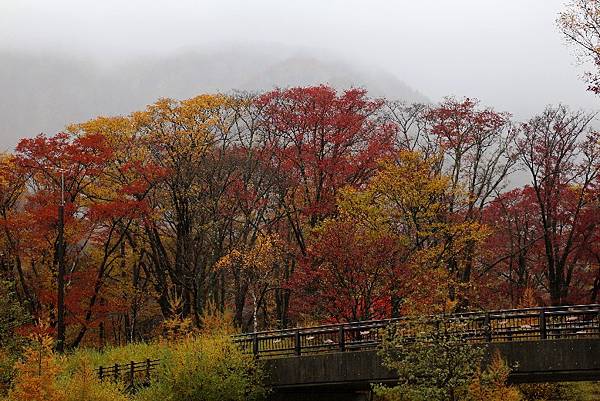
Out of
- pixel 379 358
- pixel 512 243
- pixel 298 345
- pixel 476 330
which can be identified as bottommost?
pixel 379 358

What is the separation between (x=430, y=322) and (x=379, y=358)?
12.5 ft

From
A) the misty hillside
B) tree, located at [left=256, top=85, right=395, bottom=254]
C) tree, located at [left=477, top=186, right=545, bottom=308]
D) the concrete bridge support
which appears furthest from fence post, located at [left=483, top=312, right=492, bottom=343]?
the misty hillside

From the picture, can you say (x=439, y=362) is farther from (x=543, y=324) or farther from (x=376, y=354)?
(x=376, y=354)

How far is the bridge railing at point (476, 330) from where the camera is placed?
19.8 metres

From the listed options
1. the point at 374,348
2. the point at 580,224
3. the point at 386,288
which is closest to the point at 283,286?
the point at 386,288

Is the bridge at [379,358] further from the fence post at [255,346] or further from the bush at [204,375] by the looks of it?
the bush at [204,375]

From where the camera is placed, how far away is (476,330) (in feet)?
66.0

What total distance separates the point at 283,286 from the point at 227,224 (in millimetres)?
6250

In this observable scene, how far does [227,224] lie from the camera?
3806cm

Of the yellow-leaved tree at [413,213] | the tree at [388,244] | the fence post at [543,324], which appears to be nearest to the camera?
the fence post at [543,324]

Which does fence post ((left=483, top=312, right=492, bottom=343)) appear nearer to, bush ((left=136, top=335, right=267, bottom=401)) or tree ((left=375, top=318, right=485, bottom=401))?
tree ((left=375, top=318, right=485, bottom=401))

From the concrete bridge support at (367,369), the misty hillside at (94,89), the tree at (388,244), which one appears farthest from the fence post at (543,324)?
the misty hillside at (94,89)

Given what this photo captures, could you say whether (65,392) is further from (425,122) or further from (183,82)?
(183,82)

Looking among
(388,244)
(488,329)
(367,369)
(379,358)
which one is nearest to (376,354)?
(379,358)
